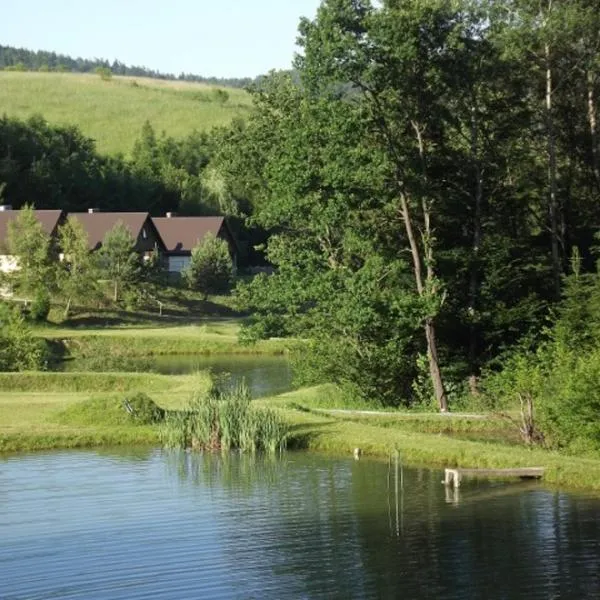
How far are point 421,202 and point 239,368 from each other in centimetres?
1768

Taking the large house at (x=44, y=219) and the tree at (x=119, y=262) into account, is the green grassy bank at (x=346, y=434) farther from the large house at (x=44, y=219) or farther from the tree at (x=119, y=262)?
the large house at (x=44, y=219)

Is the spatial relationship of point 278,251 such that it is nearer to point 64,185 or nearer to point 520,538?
point 520,538

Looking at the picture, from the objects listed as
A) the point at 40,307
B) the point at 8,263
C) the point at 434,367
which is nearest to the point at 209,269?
the point at 8,263

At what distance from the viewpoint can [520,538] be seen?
21875 millimetres

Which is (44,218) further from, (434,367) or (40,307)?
(434,367)

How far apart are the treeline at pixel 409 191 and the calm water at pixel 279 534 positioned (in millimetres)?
10944

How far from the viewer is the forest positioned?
3809 centimetres

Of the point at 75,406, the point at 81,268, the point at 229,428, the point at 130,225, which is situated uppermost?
the point at 130,225

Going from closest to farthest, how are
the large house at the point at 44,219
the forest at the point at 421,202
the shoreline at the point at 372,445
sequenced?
the shoreline at the point at 372,445 < the forest at the point at 421,202 < the large house at the point at 44,219

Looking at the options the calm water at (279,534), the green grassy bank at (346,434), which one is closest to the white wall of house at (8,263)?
the green grassy bank at (346,434)

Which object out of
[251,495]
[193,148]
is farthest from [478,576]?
[193,148]

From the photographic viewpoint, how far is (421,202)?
40.9 meters

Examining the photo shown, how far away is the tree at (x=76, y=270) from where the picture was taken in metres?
72.7

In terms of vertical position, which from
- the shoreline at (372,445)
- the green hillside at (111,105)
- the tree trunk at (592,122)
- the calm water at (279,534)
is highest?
the green hillside at (111,105)
